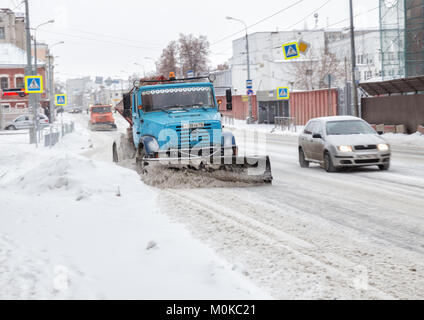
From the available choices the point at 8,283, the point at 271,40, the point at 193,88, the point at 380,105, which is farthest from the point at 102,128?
the point at 271,40

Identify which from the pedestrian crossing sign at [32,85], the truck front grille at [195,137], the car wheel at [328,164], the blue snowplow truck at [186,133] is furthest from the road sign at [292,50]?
the truck front grille at [195,137]

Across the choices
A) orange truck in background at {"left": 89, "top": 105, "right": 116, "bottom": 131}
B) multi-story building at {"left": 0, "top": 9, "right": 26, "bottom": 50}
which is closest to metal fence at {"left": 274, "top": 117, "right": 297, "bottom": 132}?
orange truck in background at {"left": 89, "top": 105, "right": 116, "bottom": 131}

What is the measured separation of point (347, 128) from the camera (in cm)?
1694

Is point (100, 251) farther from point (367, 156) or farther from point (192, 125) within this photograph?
point (367, 156)

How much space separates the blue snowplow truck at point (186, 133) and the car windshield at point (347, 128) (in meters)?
3.09

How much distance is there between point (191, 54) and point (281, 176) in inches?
2909

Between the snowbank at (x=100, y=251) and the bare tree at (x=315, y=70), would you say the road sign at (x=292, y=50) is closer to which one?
the snowbank at (x=100, y=251)

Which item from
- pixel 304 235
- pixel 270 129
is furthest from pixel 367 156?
pixel 270 129

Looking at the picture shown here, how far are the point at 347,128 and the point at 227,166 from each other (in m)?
4.72

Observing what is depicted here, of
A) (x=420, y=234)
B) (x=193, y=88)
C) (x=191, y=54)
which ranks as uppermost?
(x=191, y=54)

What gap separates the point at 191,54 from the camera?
288ft

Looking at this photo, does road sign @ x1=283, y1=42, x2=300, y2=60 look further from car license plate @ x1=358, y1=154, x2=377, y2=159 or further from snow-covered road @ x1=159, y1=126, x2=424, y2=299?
snow-covered road @ x1=159, y1=126, x2=424, y2=299

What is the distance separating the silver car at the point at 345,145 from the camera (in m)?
15.9
